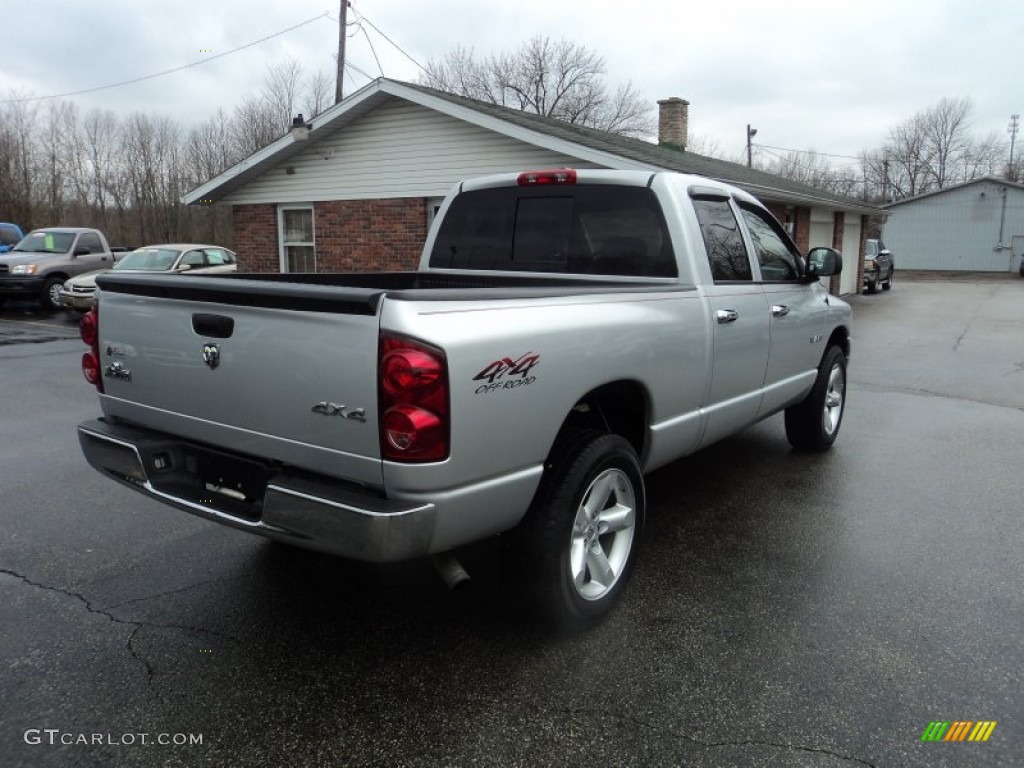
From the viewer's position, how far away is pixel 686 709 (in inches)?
103

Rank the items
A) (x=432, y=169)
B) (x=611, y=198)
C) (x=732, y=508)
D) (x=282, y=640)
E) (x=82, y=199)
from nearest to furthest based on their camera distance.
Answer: (x=282, y=640) < (x=611, y=198) < (x=732, y=508) < (x=432, y=169) < (x=82, y=199)

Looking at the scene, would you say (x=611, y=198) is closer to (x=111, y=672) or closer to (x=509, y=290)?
(x=509, y=290)

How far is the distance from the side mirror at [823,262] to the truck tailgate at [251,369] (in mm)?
3721

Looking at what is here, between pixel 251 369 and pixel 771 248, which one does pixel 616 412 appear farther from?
pixel 771 248

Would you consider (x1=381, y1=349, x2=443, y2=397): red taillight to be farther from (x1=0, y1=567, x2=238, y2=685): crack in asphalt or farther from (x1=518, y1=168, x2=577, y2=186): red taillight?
(x1=518, y1=168, x2=577, y2=186): red taillight

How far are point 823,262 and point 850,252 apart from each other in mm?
21963

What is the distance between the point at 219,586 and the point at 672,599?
2.09 meters

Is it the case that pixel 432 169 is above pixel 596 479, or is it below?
above

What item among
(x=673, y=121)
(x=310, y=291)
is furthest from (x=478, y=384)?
(x=673, y=121)

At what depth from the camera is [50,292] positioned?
53.3 feet

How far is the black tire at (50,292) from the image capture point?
16109 mm

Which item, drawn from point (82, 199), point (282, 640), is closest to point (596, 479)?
point (282, 640)

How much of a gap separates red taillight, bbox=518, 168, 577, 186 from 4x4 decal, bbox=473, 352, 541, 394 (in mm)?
1797

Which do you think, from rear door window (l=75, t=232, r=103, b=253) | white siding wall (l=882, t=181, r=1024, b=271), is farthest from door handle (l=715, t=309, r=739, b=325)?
white siding wall (l=882, t=181, r=1024, b=271)
